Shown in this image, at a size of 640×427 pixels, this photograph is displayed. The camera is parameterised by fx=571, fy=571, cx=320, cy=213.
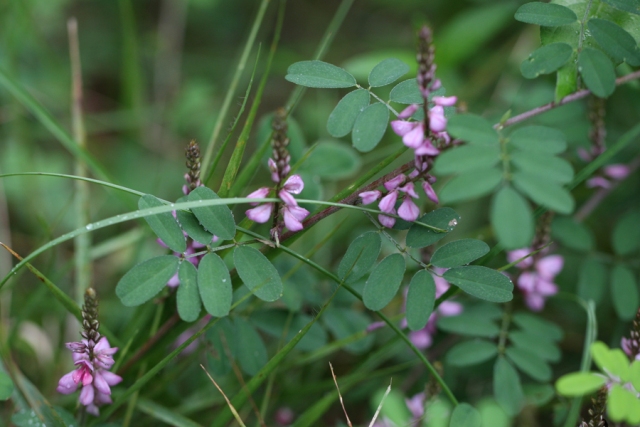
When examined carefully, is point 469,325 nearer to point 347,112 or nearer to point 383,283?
point 383,283

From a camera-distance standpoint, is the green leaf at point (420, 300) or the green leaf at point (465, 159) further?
the green leaf at point (420, 300)

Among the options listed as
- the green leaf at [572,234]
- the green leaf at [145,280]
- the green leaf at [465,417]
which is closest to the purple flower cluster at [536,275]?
the green leaf at [572,234]

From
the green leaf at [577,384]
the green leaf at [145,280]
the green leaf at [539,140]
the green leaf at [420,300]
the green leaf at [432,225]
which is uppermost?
the green leaf at [539,140]

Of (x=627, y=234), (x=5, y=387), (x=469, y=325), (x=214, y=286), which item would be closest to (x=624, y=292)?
(x=627, y=234)

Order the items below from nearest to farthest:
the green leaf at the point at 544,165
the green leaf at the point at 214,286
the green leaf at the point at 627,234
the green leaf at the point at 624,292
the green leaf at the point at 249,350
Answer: the green leaf at the point at 544,165 → the green leaf at the point at 214,286 → the green leaf at the point at 249,350 → the green leaf at the point at 624,292 → the green leaf at the point at 627,234

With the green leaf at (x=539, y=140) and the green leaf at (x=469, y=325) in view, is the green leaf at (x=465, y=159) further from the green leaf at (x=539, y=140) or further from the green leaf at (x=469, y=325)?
the green leaf at (x=469, y=325)

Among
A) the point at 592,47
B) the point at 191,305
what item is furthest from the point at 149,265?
the point at 592,47
